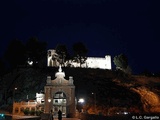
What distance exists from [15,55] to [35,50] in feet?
23.0

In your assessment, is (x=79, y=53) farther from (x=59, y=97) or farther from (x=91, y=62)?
(x=59, y=97)

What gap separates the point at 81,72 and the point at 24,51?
2124 cm

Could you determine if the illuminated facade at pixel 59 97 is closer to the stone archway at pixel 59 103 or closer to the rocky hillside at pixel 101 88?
the stone archway at pixel 59 103

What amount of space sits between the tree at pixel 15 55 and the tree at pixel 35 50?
2.08 metres

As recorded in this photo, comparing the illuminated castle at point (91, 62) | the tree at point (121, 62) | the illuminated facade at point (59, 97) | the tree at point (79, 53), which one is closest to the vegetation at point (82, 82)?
the tree at point (79, 53)

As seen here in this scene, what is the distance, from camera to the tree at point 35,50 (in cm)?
8731

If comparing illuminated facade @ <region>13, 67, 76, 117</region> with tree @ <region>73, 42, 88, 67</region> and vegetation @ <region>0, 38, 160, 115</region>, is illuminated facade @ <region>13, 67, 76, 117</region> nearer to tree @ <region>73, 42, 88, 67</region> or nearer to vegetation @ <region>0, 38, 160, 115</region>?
vegetation @ <region>0, 38, 160, 115</region>

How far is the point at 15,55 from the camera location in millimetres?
86000

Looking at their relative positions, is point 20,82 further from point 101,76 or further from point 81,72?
point 101,76

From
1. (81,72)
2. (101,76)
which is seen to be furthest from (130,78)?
(81,72)

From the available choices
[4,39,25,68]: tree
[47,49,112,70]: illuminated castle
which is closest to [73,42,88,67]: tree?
[47,49,112,70]: illuminated castle

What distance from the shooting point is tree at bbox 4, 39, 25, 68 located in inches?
3388

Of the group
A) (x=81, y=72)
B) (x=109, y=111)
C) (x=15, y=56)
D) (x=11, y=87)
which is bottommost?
(x=109, y=111)

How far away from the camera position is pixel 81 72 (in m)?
84.1
